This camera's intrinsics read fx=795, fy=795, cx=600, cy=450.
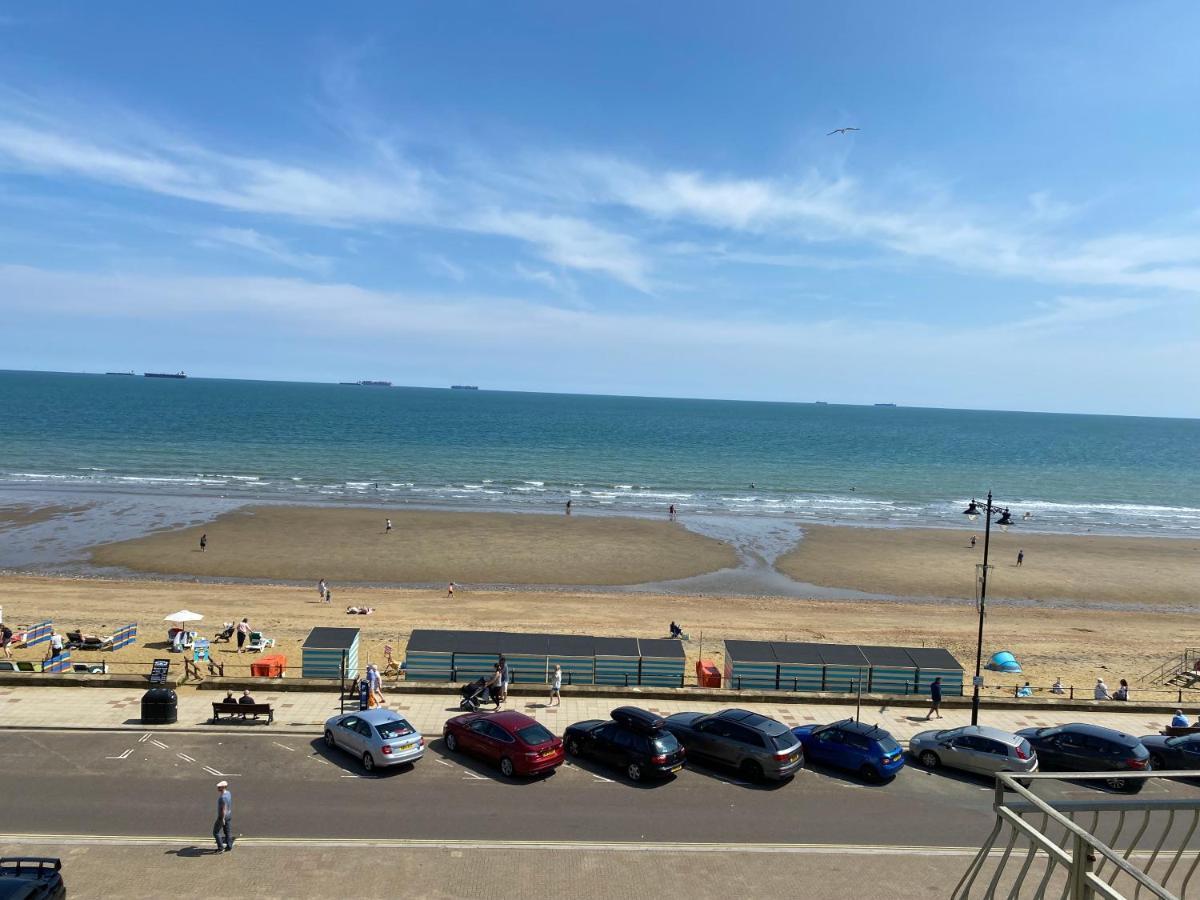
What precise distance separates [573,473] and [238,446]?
45774 mm

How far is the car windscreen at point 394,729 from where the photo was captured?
16.6 metres

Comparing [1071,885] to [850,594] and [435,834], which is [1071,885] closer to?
[435,834]

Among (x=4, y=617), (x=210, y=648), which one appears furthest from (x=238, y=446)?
(x=210, y=648)

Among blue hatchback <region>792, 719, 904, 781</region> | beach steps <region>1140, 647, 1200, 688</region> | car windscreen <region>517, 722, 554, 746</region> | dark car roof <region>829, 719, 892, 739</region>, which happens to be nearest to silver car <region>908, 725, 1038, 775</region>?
blue hatchback <region>792, 719, 904, 781</region>

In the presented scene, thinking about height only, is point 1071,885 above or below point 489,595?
above

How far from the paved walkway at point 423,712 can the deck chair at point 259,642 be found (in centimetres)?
875

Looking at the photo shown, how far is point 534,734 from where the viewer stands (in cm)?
1694

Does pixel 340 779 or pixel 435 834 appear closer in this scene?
pixel 435 834

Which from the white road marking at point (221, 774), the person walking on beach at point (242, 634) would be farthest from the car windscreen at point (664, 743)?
the person walking on beach at point (242, 634)

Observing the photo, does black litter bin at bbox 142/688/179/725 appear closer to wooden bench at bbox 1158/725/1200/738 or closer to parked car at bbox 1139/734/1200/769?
parked car at bbox 1139/734/1200/769

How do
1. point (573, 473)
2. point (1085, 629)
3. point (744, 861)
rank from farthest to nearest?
1. point (573, 473)
2. point (1085, 629)
3. point (744, 861)

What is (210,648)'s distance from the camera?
30047 mm

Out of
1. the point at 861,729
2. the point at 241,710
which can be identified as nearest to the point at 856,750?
the point at 861,729

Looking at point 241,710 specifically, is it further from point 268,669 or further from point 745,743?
point 745,743
